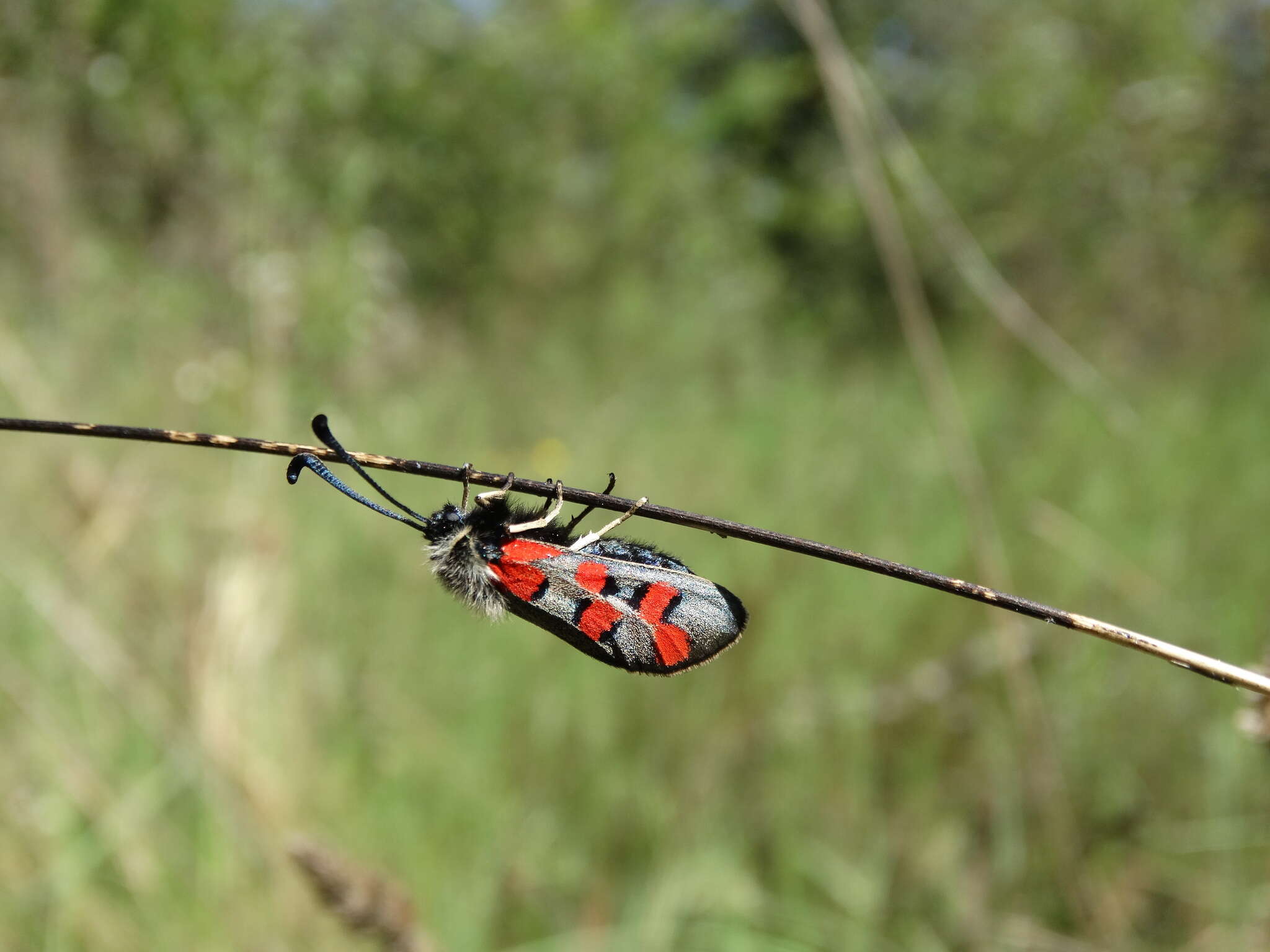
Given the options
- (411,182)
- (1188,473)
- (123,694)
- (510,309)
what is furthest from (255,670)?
(411,182)

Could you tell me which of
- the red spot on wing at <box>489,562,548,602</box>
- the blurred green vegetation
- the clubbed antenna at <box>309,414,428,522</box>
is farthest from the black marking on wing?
the blurred green vegetation

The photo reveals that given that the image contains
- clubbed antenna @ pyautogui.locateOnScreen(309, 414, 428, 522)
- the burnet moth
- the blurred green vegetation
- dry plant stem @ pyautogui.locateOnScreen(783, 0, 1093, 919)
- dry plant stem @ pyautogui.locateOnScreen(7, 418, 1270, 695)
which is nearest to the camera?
dry plant stem @ pyautogui.locateOnScreen(7, 418, 1270, 695)

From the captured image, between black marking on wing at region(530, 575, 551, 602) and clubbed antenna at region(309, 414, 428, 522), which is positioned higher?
black marking on wing at region(530, 575, 551, 602)

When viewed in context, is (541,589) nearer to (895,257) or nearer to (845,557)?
(845,557)

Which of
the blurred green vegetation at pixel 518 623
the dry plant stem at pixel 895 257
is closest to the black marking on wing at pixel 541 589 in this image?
the dry plant stem at pixel 895 257

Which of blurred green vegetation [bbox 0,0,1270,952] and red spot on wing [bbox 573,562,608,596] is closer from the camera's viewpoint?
red spot on wing [bbox 573,562,608,596]

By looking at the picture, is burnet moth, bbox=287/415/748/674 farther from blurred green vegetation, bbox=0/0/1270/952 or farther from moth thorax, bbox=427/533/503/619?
blurred green vegetation, bbox=0/0/1270/952

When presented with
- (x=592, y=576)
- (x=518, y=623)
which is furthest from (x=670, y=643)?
(x=518, y=623)
